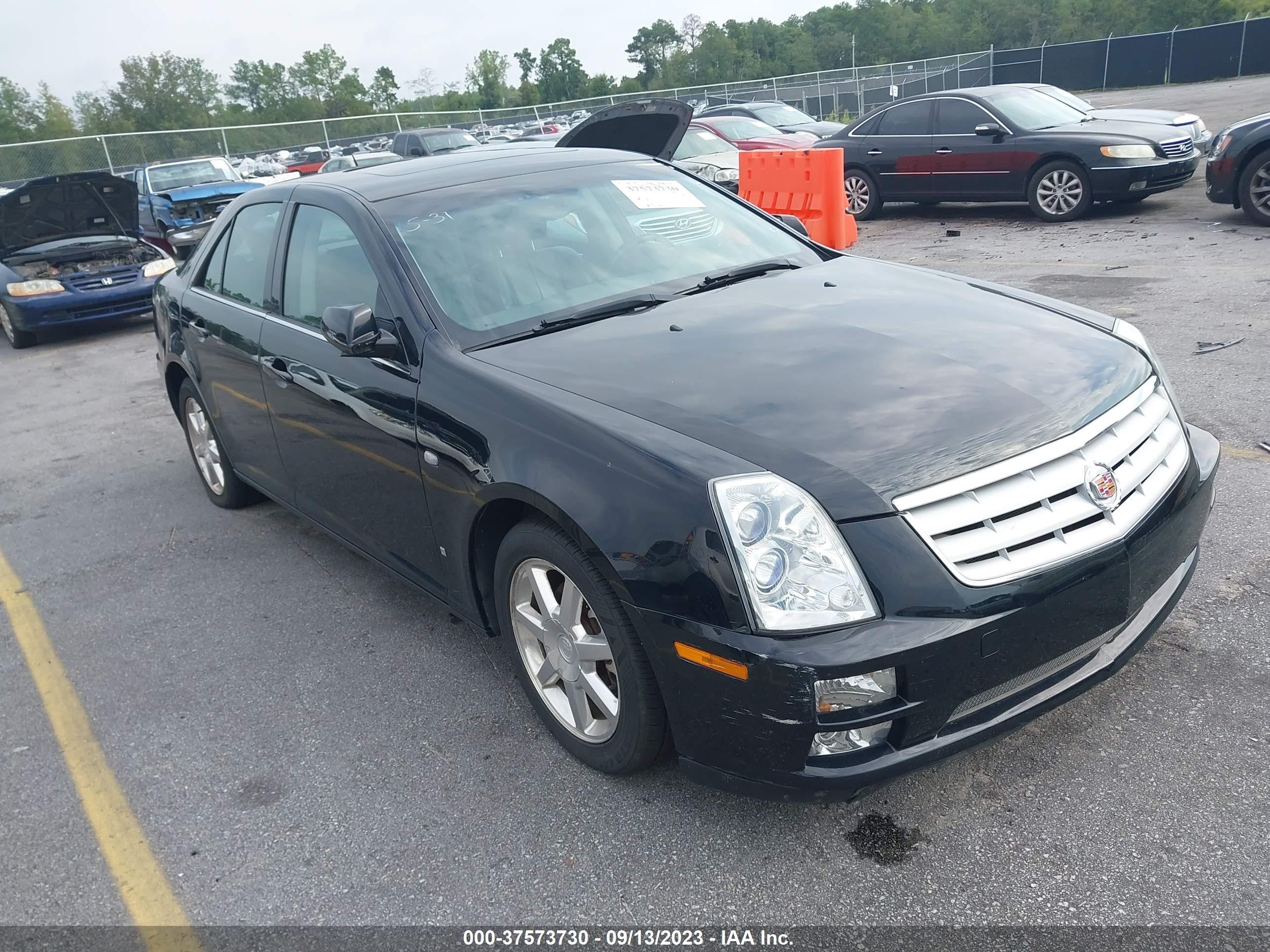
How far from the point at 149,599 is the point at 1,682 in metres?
0.70

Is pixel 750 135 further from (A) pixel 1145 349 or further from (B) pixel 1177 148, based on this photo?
Result: (A) pixel 1145 349

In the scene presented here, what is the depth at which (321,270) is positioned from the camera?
379 cm

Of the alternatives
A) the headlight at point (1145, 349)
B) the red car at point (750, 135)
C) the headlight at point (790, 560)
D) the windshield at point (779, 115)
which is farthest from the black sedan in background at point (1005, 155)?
the headlight at point (790, 560)

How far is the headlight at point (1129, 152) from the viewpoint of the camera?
34.2 feet

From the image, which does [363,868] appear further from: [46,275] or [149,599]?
[46,275]

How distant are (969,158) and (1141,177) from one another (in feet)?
6.55

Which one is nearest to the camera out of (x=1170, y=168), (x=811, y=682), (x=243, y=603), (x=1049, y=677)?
(x=811, y=682)

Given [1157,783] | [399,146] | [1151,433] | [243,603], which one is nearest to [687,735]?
[1157,783]

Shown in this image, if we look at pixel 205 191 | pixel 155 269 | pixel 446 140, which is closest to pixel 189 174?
pixel 205 191

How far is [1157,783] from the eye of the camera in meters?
2.53

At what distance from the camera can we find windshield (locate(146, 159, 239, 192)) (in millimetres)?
16469

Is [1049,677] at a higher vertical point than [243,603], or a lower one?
higher

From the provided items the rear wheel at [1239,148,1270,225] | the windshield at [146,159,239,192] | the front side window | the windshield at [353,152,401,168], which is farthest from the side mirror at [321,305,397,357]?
the windshield at [146,159,239,192]

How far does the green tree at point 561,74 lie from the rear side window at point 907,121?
86.5 metres
